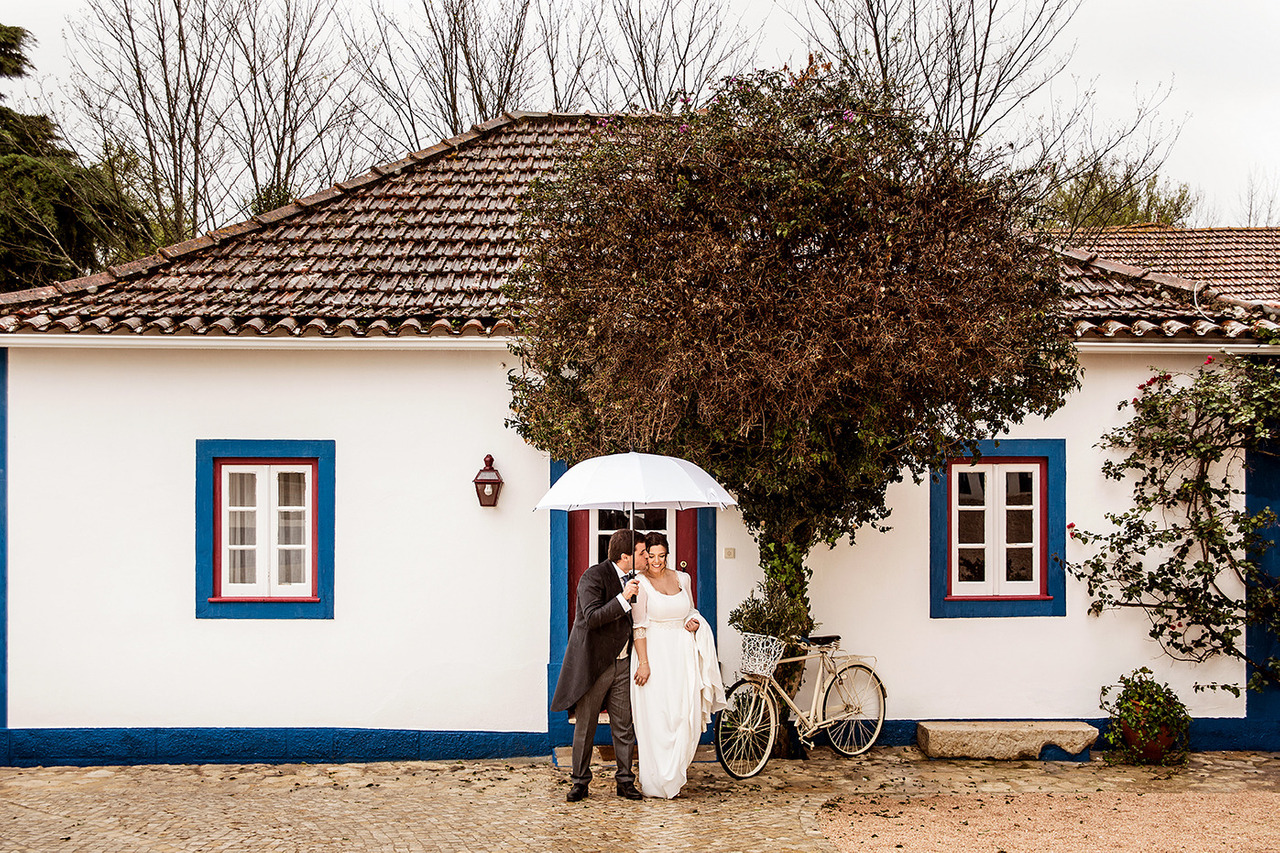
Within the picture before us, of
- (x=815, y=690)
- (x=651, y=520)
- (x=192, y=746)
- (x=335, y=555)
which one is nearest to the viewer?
(x=815, y=690)

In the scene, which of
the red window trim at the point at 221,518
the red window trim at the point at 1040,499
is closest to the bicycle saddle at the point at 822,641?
the red window trim at the point at 1040,499

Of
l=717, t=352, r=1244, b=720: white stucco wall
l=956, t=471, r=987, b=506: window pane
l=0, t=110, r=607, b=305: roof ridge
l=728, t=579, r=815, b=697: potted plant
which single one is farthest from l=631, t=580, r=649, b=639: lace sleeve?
l=0, t=110, r=607, b=305: roof ridge

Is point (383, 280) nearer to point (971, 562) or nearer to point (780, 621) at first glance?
point (780, 621)

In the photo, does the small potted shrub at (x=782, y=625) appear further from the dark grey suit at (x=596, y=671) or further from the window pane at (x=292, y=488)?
the window pane at (x=292, y=488)

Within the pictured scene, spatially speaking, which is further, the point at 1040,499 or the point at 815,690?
the point at 1040,499

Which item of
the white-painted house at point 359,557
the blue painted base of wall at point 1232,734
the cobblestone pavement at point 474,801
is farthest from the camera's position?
the blue painted base of wall at point 1232,734

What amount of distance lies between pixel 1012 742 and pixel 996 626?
965mm

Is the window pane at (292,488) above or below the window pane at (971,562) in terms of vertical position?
above

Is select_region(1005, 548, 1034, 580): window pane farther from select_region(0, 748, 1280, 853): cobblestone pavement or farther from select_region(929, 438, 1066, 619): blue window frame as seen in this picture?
select_region(0, 748, 1280, 853): cobblestone pavement

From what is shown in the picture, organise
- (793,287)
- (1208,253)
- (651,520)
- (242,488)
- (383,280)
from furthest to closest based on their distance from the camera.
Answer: (1208,253)
(383,280)
(651,520)
(242,488)
(793,287)

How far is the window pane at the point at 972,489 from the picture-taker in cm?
A: 849

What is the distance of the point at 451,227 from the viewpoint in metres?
9.41

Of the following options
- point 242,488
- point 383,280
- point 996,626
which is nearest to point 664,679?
point 996,626

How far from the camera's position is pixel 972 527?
8516 mm
